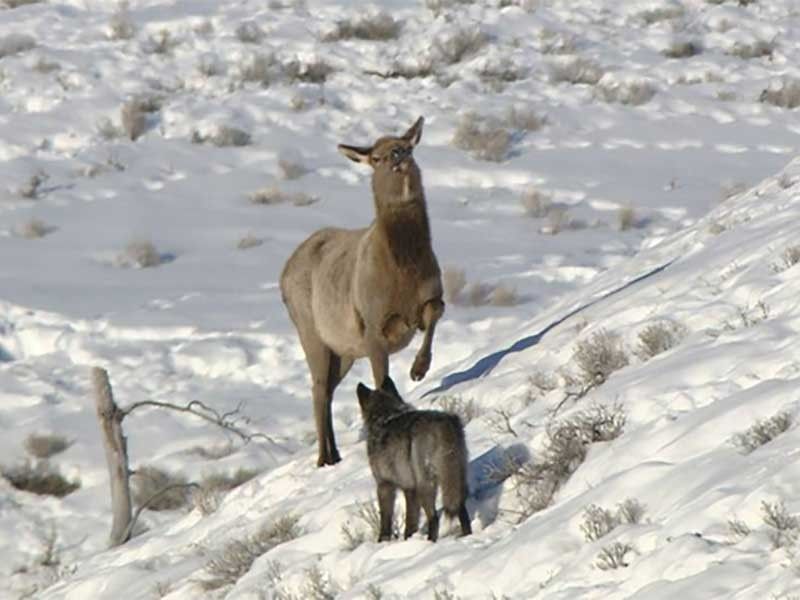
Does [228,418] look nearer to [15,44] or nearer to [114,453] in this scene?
Result: [114,453]

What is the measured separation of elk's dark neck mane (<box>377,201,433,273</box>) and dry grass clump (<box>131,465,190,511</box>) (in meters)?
3.76

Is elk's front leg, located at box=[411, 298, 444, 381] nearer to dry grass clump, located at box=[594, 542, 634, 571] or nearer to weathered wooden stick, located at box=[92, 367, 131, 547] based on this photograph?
weathered wooden stick, located at box=[92, 367, 131, 547]

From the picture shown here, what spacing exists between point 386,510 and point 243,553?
3.50ft

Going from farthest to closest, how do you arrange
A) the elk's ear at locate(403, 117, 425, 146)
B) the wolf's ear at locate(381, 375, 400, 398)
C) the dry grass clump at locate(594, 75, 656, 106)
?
1. the dry grass clump at locate(594, 75, 656, 106)
2. the elk's ear at locate(403, 117, 425, 146)
3. the wolf's ear at locate(381, 375, 400, 398)

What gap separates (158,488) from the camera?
13.5m

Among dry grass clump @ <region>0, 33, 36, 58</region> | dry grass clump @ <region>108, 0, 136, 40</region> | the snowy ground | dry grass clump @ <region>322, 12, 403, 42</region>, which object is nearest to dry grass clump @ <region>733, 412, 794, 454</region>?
the snowy ground

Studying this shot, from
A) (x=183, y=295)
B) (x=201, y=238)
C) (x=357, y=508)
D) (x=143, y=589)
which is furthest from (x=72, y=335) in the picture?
(x=357, y=508)

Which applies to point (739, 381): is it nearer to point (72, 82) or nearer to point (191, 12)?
point (72, 82)

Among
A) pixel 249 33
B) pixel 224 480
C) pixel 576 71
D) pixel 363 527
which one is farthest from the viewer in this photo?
pixel 249 33

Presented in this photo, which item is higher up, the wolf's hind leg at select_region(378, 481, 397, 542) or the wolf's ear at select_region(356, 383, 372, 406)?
the wolf's ear at select_region(356, 383, 372, 406)

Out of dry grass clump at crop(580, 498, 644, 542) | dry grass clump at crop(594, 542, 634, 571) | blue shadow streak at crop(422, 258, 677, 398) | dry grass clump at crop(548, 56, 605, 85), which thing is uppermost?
dry grass clump at crop(594, 542, 634, 571)

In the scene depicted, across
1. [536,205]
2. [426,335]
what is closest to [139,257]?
[536,205]

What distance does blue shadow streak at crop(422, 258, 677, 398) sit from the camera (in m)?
Answer: 11.2

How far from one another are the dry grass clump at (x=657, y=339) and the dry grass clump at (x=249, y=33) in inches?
703
